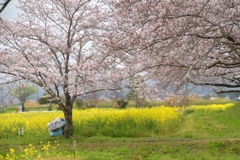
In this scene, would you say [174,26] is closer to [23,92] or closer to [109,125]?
[109,125]

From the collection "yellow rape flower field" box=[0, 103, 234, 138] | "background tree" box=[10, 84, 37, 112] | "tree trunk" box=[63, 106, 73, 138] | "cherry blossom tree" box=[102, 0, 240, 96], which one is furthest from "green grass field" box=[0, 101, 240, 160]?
"background tree" box=[10, 84, 37, 112]

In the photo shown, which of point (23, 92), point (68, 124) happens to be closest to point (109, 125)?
point (68, 124)

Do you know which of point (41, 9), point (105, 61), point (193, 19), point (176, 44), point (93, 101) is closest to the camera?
point (193, 19)

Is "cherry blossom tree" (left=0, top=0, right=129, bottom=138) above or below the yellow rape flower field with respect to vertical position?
above

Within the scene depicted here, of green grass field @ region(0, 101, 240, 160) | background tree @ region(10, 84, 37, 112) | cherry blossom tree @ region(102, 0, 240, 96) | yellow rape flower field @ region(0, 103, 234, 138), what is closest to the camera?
cherry blossom tree @ region(102, 0, 240, 96)

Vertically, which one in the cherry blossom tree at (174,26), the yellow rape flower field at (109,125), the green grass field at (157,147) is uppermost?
the cherry blossom tree at (174,26)

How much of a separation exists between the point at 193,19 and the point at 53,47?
8.54 metres

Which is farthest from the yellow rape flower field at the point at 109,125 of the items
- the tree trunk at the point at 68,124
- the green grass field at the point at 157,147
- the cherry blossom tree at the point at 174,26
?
the cherry blossom tree at the point at 174,26

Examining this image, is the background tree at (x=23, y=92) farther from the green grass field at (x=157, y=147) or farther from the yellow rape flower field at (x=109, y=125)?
the green grass field at (x=157, y=147)

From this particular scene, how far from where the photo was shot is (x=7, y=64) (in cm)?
1384

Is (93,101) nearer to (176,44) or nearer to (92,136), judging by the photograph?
(92,136)

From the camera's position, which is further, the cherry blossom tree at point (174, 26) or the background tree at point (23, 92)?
the background tree at point (23, 92)

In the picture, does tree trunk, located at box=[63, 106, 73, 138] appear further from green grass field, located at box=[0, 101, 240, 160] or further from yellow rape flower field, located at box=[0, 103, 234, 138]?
yellow rape flower field, located at box=[0, 103, 234, 138]

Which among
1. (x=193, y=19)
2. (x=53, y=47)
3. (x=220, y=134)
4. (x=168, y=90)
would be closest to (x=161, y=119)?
(x=220, y=134)
